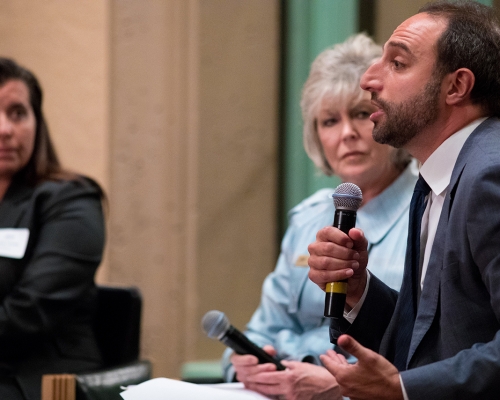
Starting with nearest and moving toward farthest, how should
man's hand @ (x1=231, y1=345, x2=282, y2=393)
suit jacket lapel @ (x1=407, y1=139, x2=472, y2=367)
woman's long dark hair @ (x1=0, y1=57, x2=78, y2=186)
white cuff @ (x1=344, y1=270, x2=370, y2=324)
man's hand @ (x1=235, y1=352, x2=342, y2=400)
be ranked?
suit jacket lapel @ (x1=407, y1=139, x2=472, y2=367), white cuff @ (x1=344, y1=270, x2=370, y2=324), man's hand @ (x1=235, y1=352, x2=342, y2=400), man's hand @ (x1=231, y1=345, x2=282, y2=393), woman's long dark hair @ (x1=0, y1=57, x2=78, y2=186)

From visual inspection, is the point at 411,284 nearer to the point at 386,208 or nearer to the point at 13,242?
the point at 386,208

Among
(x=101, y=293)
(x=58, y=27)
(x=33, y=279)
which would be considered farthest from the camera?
(x=58, y=27)

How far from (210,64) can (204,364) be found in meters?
1.56

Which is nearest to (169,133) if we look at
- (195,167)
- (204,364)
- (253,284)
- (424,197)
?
(195,167)

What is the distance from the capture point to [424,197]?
1.54 meters

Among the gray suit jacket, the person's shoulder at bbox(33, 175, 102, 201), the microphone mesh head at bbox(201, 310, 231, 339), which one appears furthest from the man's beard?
the person's shoulder at bbox(33, 175, 102, 201)

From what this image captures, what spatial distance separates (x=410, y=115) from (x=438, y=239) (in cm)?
27

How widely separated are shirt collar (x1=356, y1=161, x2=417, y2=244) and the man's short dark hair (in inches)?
30.6

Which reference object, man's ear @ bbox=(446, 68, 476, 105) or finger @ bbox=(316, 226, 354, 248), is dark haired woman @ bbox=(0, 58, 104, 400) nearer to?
finger @ bbox=(316, 226, 354, 248)

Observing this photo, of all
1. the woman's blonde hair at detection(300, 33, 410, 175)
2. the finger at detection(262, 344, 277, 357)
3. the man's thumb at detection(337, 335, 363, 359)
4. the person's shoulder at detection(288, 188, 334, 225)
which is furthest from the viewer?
the person's shoulder at detection(288, 188, 334, 225)

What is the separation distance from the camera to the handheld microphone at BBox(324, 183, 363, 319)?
54.3 inches

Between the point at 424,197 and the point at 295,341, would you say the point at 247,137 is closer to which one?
the point at 295,341

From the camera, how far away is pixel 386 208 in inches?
87.9

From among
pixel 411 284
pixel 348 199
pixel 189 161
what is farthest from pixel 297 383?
pixel 189 161
